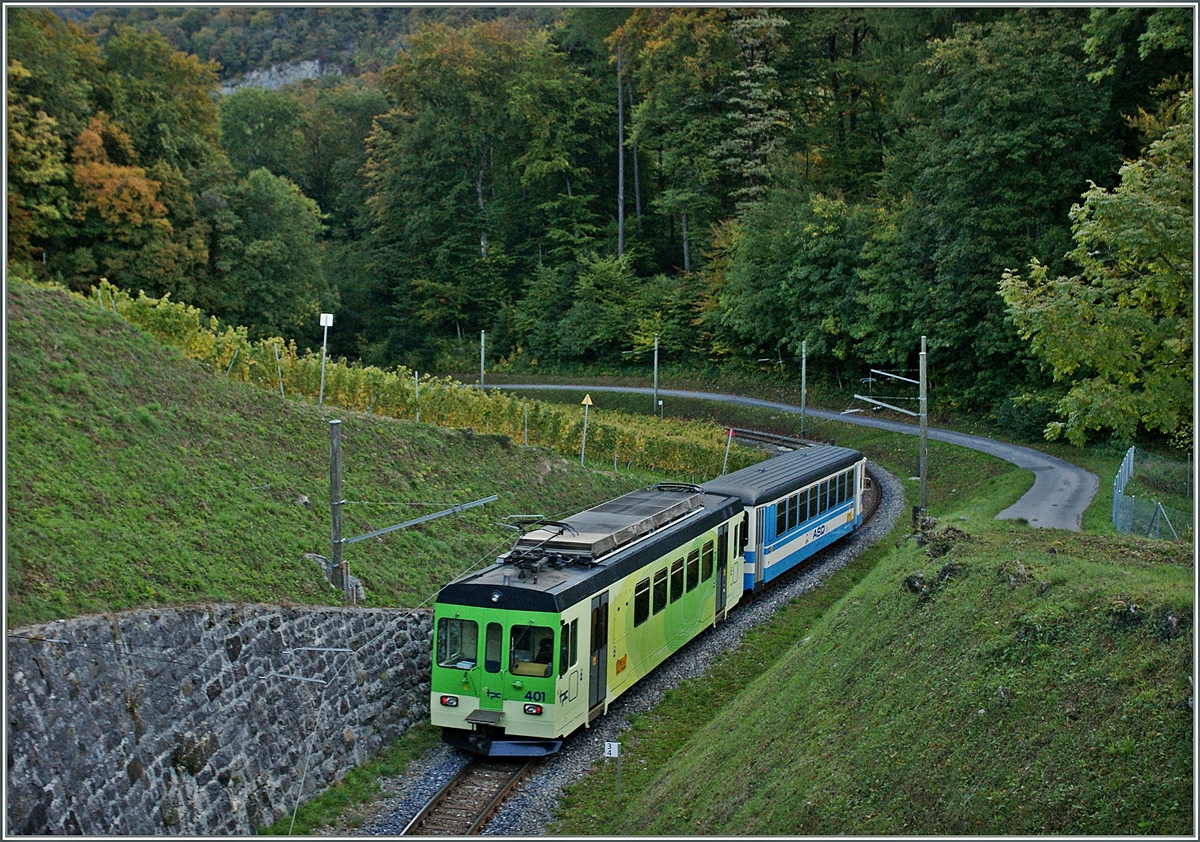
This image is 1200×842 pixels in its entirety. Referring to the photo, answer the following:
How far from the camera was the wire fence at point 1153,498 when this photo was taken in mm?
19234

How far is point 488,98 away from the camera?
66125 mm

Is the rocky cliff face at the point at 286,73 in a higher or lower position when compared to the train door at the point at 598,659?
higher

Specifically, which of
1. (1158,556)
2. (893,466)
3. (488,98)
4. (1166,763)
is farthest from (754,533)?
(488,98)

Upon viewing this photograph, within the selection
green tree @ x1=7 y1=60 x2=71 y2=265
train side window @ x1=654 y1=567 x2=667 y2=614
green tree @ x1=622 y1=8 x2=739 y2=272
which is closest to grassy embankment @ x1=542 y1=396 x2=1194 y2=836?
train side window @ x1=654 y1=567 x2=667 y2=614

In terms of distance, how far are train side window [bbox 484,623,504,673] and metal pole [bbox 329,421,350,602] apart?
282 centimetres

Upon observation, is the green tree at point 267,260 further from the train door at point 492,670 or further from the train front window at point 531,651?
the train front window at point 531,651

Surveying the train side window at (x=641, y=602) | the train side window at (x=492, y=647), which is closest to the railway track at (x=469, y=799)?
the train side window at (x=492, y=647)

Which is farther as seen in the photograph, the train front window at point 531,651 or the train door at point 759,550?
the train door at point 759,550

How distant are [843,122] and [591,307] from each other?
16993mm

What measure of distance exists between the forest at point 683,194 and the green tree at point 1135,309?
A: 5cm

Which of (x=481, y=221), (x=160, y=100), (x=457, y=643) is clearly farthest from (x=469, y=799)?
(x=481, y=221)

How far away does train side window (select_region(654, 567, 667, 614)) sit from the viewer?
55.2ft

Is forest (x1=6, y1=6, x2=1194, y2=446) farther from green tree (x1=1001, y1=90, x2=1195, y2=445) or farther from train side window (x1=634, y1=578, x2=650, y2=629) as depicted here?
train side window (x1=634, y1=578, x2=650, y2=629)

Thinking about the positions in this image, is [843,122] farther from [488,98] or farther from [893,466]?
[893,466]
